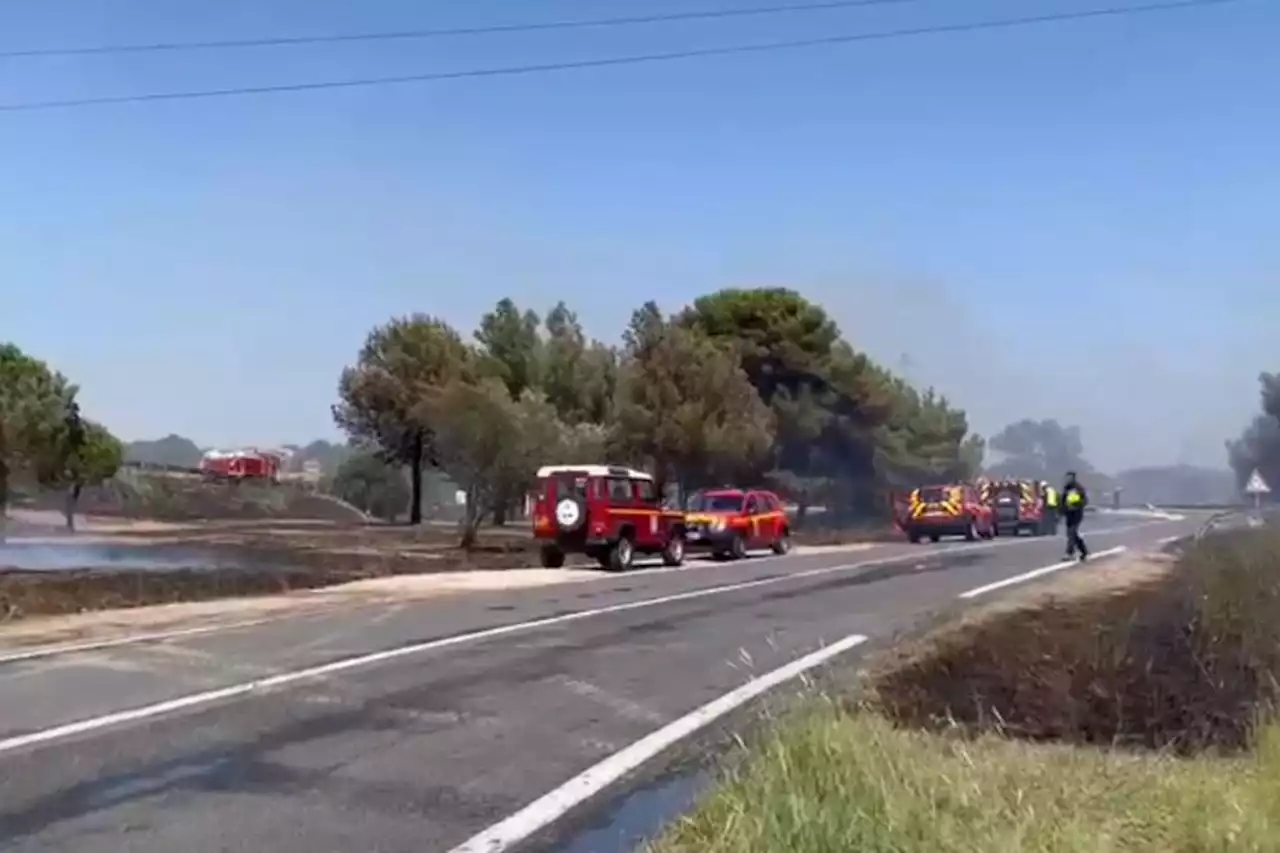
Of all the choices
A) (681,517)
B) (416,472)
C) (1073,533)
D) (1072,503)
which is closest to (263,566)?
(681,517)

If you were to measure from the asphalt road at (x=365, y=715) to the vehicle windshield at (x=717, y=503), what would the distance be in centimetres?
1630

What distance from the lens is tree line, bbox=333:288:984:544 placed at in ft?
134

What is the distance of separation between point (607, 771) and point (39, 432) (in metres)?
40.1

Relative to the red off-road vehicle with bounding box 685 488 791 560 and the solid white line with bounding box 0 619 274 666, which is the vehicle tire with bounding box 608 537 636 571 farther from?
the solid white line with bounding box 0 619 274 666

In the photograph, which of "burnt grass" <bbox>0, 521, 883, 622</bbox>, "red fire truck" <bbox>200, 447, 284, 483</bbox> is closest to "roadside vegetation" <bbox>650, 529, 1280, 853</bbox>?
"burnt grass" <bbox>0, 521, 883, 622</bbox>

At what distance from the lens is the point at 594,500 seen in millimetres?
34531

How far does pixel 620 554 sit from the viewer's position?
35312 mm

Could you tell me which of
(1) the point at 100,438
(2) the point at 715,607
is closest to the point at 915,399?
(1) the point at 100,438

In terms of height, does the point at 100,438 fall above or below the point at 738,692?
above

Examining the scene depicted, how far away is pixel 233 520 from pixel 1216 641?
57478 mm

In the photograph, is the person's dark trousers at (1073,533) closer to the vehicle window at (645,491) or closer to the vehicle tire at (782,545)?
the vehicle window at (645,491)

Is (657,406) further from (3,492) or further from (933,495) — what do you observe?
(3,492)

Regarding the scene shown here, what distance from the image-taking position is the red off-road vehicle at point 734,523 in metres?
40.6

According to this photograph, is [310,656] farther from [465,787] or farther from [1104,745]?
[1104,745]
